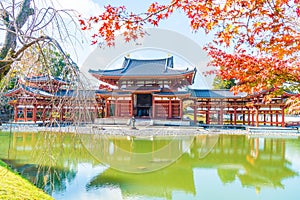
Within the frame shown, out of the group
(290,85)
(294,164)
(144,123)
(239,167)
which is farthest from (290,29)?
(144,123)

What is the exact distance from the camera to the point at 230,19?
2229 mm

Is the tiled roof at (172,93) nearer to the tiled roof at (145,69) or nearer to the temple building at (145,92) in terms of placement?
the temple building at (145,92)

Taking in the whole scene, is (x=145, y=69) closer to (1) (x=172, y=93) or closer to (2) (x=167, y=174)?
(1) (x=172, y=93)

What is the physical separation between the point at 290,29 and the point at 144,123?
43.2ft

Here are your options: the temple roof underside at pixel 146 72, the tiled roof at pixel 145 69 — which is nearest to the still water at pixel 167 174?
the temple roof underside at pixel 146 72

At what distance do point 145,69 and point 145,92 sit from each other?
2.70 metres

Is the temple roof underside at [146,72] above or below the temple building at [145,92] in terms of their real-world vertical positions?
above

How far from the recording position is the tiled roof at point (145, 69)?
656 inches

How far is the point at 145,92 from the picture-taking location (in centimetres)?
1623

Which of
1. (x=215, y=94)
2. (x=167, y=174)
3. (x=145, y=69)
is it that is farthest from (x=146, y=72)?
(x=167, y=174)

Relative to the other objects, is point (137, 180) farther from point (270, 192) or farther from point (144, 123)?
point (144, 123)

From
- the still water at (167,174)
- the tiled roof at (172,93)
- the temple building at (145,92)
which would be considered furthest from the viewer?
the temple building at (145,92)

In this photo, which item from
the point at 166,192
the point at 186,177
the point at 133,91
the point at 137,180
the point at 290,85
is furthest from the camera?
the point at 133,91

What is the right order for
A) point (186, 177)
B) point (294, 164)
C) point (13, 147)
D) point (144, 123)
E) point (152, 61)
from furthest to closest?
point (152, 61)
point (144, 123)
point (13, 147)
point (294, 164)
point (186, 177)
